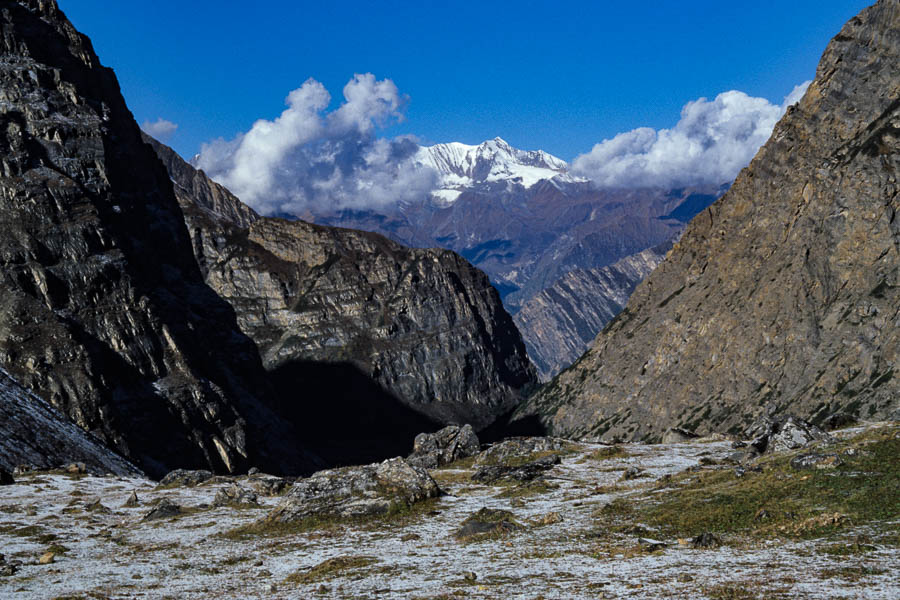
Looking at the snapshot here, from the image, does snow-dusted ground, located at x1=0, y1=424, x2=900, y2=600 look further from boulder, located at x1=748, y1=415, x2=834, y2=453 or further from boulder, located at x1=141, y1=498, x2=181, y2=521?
boulder, located at x1=748, y1=415, x2=834, y2=453

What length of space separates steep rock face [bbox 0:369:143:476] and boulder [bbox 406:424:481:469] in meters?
51.1

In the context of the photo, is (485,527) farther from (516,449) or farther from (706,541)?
(516,449)

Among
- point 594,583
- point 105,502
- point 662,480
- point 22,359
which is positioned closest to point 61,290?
point 22,359

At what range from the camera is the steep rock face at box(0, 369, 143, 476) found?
10238 cm

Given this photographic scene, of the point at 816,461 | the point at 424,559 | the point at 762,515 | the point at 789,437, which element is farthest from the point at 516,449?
the point at 424,559

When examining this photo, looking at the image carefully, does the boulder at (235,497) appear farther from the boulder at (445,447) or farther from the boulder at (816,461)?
the boulder at (816,461)

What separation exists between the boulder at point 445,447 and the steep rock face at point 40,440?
5107cm

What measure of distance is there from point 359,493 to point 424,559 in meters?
15.8

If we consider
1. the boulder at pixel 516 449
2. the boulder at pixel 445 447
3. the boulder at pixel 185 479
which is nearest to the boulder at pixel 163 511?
the boulder at pixel 185 479

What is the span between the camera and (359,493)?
161 feet

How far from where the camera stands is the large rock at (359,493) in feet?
154

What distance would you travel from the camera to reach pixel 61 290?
196875 millimetres

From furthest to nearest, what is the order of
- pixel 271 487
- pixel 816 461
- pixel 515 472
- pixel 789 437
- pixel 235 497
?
1. pixel 271 487
2. pixel 515 472
3. pixel 235 497
4. pixel 789 437
5. pixel 816 461

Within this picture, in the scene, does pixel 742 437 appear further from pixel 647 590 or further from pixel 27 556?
pixel 27 556
